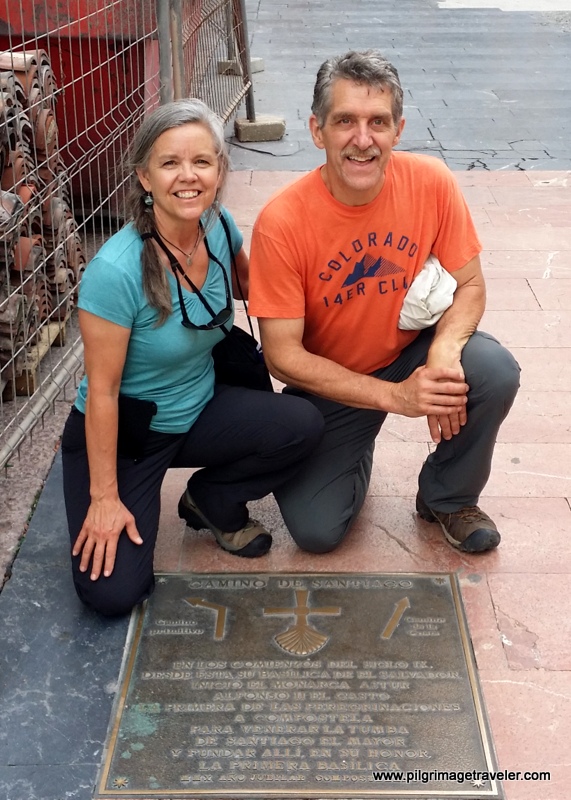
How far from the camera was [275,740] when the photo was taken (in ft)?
8.02

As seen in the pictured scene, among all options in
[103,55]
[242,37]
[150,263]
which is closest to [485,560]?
[150,263]

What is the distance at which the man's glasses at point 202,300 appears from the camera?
2.76 metres

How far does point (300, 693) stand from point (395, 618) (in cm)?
42

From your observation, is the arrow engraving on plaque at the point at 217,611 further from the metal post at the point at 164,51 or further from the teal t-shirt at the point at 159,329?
the metal post at the point at 164,51

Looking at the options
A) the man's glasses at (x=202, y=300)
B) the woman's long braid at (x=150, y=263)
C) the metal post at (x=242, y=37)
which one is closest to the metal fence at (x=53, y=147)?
the woman's long braid at (x=150, y=263)

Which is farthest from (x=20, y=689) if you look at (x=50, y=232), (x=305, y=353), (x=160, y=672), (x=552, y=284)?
(x=552, y=284)

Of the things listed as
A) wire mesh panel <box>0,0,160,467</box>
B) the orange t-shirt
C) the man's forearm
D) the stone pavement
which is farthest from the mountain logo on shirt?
wire mesh panel <box>0,0,160,467</box>

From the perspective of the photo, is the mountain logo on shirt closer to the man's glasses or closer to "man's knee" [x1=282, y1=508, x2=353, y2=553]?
the man's glasses

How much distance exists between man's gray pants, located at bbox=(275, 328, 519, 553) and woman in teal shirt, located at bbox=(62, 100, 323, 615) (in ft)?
0.32

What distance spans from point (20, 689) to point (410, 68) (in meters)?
8.56

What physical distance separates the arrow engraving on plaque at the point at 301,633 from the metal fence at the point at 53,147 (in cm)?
120

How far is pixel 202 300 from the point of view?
2854mm

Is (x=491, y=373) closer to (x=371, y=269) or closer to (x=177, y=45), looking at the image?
(x=371, y=269)

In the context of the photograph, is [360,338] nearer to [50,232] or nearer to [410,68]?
[50,232]
